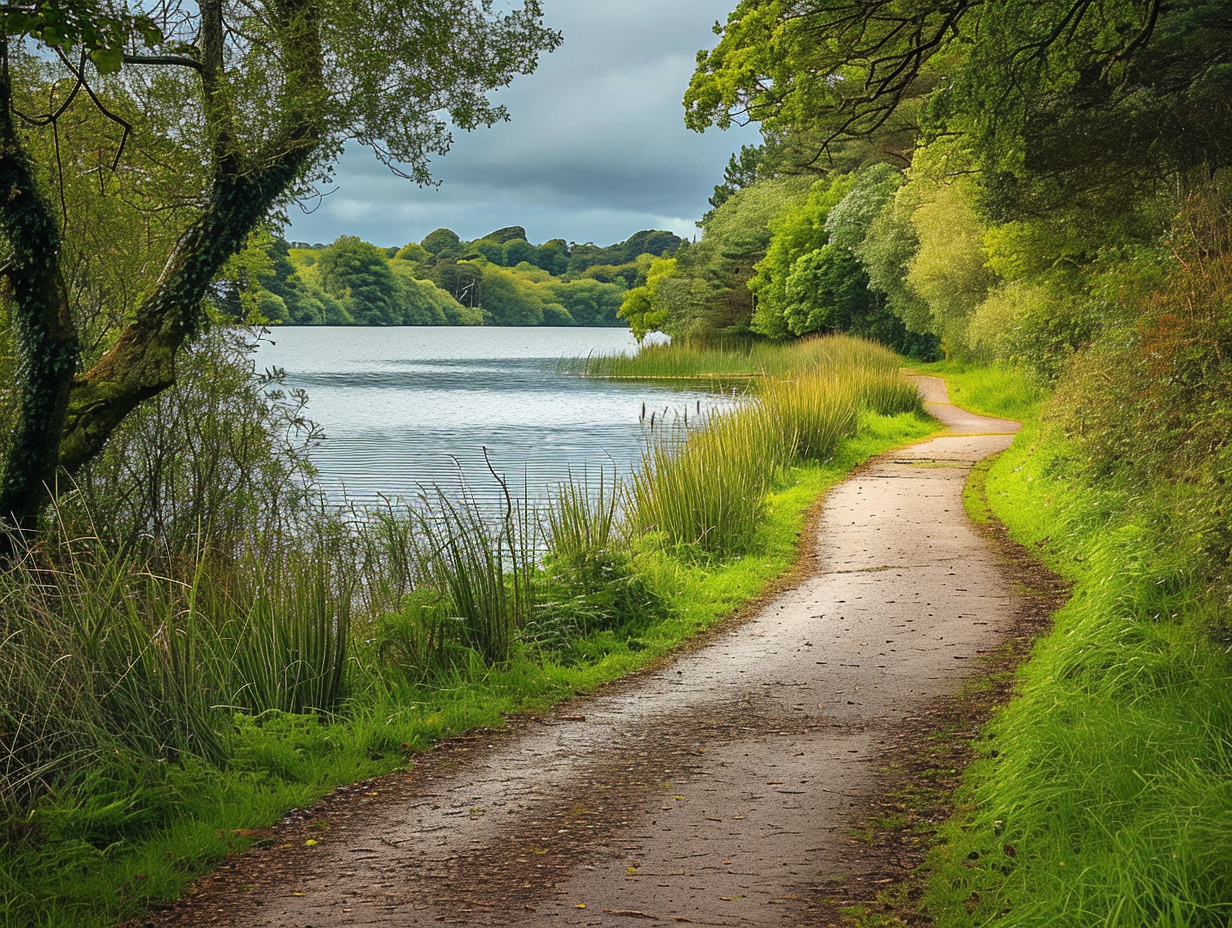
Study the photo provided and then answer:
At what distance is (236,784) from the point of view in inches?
204

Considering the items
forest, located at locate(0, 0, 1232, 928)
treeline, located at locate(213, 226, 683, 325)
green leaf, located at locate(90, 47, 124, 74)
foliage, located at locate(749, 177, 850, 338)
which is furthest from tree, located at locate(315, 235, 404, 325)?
green leaf, located at locate(90, 47, 124, 74)

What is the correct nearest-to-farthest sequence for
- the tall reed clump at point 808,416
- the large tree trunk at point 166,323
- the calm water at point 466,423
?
1. the large tree trunk at point 166,323
2. the tall reed clump at point 808,416
3. the calm water at point 466,423

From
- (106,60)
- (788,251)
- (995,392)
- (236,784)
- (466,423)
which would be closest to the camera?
(106,60)

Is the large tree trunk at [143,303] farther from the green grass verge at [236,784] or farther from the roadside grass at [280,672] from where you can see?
the green grass verge at [236,784]

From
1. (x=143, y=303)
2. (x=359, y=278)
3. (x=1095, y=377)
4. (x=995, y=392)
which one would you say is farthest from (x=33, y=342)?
(x=359, y=278)

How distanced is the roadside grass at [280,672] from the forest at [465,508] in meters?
0.03

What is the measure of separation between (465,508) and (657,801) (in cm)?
341

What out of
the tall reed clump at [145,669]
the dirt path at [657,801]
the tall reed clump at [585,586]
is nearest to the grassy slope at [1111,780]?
the dirt path at [657,801]

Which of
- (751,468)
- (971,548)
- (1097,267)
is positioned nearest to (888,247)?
(1097,267)

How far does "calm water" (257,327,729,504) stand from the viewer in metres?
18.1

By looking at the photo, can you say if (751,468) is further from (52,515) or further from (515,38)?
(52,515)

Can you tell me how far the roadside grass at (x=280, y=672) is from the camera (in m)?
4.54

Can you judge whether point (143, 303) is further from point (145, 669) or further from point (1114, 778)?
point (1114, 778)

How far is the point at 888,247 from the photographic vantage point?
3403cm
